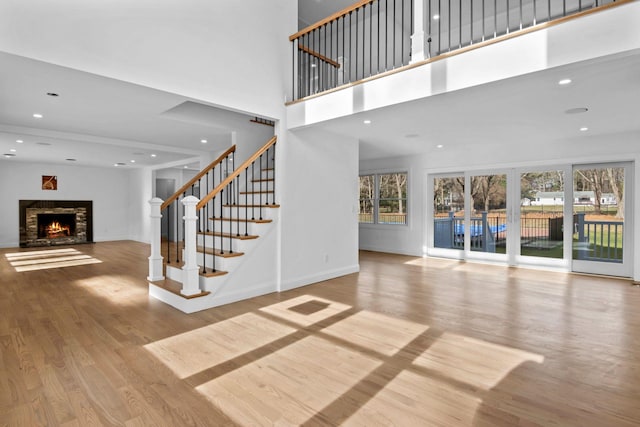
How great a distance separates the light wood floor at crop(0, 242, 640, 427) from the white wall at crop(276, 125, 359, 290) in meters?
0.52

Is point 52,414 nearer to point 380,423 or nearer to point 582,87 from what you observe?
point 380,423

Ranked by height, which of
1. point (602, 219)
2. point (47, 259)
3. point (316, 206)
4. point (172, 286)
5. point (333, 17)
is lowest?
point (47, 259)

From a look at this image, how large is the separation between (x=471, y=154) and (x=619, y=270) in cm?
319

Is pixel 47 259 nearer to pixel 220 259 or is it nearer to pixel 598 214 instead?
pixel 220 259

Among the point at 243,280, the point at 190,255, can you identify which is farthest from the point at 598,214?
the point at 190,255

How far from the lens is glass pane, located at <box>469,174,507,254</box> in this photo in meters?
6.67

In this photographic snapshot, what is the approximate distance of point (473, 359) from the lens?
2600 mm

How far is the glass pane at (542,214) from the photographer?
6059mm

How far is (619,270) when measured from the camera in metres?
5.51

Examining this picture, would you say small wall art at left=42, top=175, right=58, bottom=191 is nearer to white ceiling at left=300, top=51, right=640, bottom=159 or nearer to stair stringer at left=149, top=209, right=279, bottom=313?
stair stringer at left=149, top=209, right=279, bottom=313

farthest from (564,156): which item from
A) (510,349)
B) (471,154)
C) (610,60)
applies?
(510,349)

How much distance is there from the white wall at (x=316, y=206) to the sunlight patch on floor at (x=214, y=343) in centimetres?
133

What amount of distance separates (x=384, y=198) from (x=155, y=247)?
5.60 meters

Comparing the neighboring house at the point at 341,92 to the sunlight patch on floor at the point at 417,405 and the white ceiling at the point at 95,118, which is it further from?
the sunlight patch on floor at the point at 417,405
